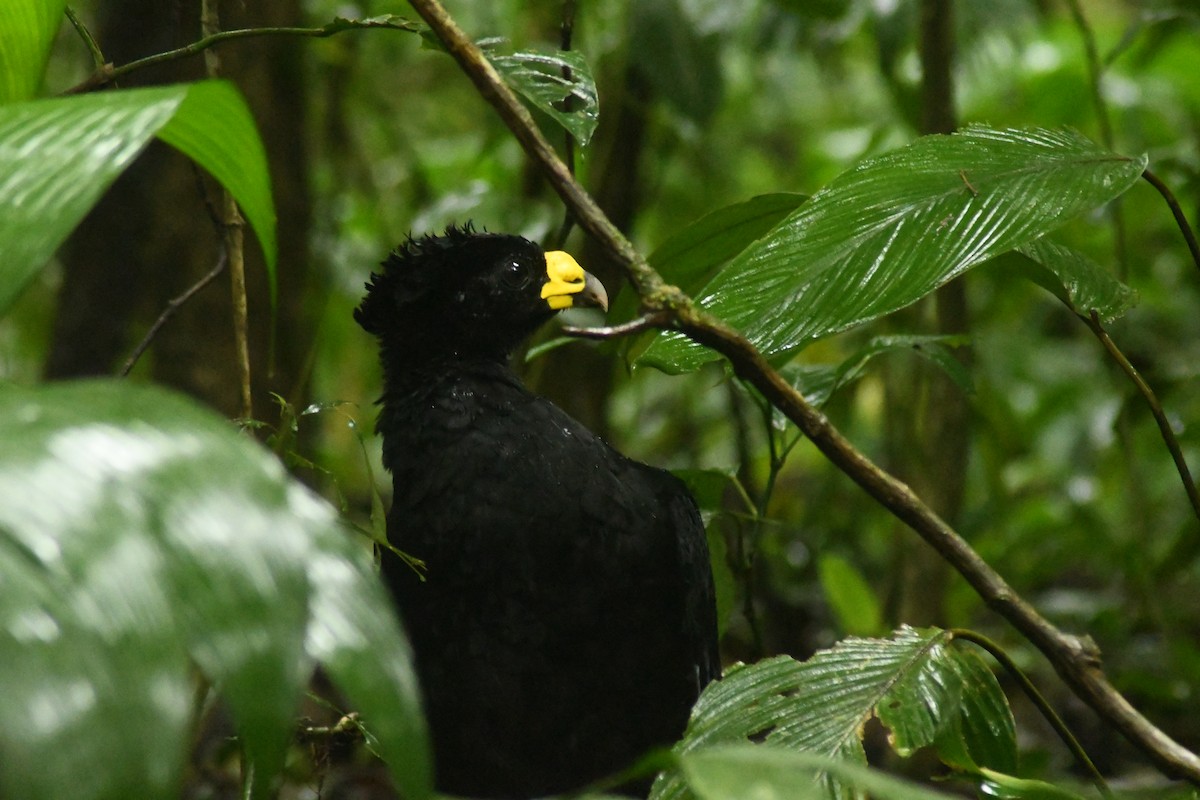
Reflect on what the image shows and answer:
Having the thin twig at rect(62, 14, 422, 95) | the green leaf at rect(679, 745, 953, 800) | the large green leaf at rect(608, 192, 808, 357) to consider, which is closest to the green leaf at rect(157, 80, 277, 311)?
the thin twig at rect(62, 14, 422, 95)

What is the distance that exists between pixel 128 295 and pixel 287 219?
0.59m

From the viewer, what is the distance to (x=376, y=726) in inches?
27.1

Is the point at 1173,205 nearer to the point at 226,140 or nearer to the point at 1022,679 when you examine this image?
the point at 1022,679

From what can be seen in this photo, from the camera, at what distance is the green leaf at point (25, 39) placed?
130 cm

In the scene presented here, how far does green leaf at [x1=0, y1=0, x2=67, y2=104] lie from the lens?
1298 mm

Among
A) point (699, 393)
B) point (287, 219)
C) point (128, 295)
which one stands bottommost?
point (699, 393)


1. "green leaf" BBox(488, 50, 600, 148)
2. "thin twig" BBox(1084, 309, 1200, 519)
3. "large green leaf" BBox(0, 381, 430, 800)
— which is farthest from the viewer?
"green leaf" BBox(488, 50, 600, 148)

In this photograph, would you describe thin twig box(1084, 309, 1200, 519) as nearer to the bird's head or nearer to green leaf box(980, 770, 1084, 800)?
green leaf box(980, 770, 1084, 800)

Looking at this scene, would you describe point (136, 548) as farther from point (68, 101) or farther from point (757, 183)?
point (757, 183)

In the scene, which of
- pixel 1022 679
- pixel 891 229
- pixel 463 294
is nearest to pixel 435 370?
pixel 463 294

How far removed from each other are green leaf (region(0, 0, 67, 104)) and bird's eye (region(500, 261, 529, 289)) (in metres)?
1.14

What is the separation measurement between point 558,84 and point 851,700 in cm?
94

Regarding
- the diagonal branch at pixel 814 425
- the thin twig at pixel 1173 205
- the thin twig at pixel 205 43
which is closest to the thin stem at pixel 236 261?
the thin twig at pixel 205 43

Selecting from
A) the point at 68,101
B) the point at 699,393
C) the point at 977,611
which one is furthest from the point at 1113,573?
the point at 68,101
